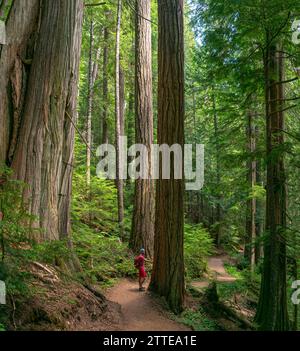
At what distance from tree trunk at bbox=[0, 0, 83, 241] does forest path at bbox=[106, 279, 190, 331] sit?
2170 millimetres

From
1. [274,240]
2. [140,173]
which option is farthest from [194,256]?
[274,240]

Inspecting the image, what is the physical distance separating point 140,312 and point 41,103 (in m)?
4.71

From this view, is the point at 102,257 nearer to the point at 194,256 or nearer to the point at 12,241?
the point at 194,256

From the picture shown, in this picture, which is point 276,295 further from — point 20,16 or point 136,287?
point 20,16

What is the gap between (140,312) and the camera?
7137 millimetres

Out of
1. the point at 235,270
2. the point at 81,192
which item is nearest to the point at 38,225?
the point at 81,192

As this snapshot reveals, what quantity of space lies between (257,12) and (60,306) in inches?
249

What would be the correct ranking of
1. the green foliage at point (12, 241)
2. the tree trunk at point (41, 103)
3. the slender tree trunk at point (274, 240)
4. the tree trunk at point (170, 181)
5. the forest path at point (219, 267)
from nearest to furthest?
the green foliage at point (12, 241) → the tree trunk at point (41, 103) → the slender tree trunk at point (274, 240) → the tree trunk at point (170, 181) → the forest path at point (219, 267)

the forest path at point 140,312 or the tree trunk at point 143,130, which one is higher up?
the tree trunk at point 143,130

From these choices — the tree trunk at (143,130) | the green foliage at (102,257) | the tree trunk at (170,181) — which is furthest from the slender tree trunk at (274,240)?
the tree trunk at (143,130)

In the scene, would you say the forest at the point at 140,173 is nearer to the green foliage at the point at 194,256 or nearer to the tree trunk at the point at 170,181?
the tree trunk at the point at 170,181

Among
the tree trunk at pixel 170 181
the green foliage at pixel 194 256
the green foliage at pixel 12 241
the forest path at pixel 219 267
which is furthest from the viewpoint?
the forest path at pixel 219 267

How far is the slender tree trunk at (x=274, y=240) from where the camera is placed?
7.39 meters

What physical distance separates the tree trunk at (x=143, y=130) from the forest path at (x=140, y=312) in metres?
2.38
